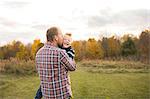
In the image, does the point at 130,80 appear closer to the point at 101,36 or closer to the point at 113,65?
the point at 113,65

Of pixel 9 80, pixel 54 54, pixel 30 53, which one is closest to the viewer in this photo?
pixel 54 54

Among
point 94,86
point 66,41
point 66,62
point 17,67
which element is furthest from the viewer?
point 17,67

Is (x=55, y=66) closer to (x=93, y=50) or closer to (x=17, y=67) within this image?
(x=93, y=50)

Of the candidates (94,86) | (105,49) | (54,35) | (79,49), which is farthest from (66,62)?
(105,49)

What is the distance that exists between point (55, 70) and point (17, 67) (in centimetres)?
312

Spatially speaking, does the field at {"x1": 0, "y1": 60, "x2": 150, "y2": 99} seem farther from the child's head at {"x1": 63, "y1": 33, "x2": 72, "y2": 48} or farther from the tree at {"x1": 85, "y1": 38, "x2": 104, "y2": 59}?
the child's head at {"x1": 63, "y1": 33, "x2": 72, "y2": 48}

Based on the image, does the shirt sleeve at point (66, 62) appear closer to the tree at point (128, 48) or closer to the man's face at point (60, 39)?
the man's face at point (60, 39)

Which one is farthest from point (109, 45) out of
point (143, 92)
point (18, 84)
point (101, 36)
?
point (18, 84)

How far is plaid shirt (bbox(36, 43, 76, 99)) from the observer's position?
2.04m

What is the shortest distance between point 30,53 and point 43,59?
8.79 feet

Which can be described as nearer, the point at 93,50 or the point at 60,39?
the point at 60,39

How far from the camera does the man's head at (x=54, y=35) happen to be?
2051 mm

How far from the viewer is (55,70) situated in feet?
6.75

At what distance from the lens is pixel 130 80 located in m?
4.97
